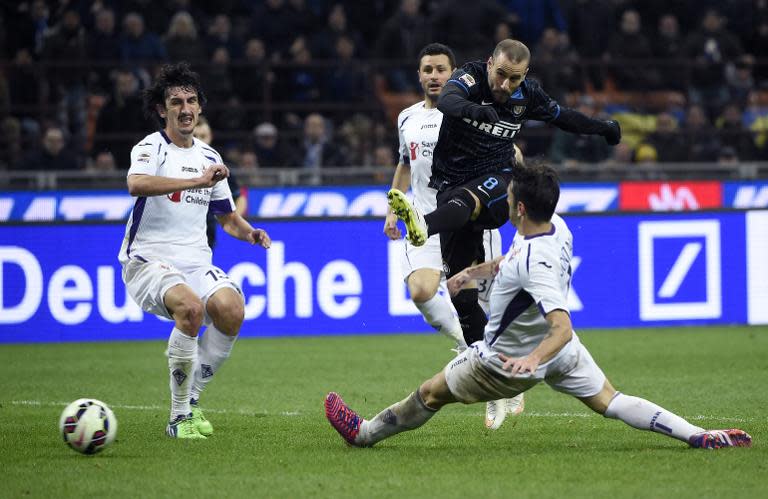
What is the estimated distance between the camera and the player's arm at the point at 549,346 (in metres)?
6.20

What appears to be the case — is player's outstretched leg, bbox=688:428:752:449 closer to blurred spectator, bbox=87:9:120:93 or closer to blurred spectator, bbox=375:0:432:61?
blurred spectator, bbox=375:0:432:61

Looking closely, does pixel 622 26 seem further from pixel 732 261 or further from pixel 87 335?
pixel 87 335

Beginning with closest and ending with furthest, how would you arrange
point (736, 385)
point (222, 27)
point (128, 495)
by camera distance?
point (128, 495) < point (736, 385) < point (222, 27)

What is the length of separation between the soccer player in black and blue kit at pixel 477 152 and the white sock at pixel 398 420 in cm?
118

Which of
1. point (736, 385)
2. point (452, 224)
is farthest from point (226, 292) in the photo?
point (736, 385)

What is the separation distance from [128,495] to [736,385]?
5.87m

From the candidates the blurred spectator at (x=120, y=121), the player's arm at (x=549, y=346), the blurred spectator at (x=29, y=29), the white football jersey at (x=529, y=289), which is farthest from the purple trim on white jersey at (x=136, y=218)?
the blurred spectator at (x=29, y=29)

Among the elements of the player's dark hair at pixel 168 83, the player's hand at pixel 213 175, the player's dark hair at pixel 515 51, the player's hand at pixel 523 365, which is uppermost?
the player's dark hair at pixel 515 51

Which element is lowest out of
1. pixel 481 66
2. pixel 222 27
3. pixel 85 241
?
pixel 85 241

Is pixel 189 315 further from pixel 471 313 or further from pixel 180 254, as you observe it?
pixel 471 313

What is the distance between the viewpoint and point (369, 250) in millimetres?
14734

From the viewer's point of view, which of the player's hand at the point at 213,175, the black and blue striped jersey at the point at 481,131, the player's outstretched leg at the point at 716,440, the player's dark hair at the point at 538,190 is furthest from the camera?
the black and blue striped jersey at the point at 481,131

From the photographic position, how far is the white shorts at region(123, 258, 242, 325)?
26.0 feet

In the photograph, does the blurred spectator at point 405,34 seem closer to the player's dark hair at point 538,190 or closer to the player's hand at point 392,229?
the player's hand at point 392,229
